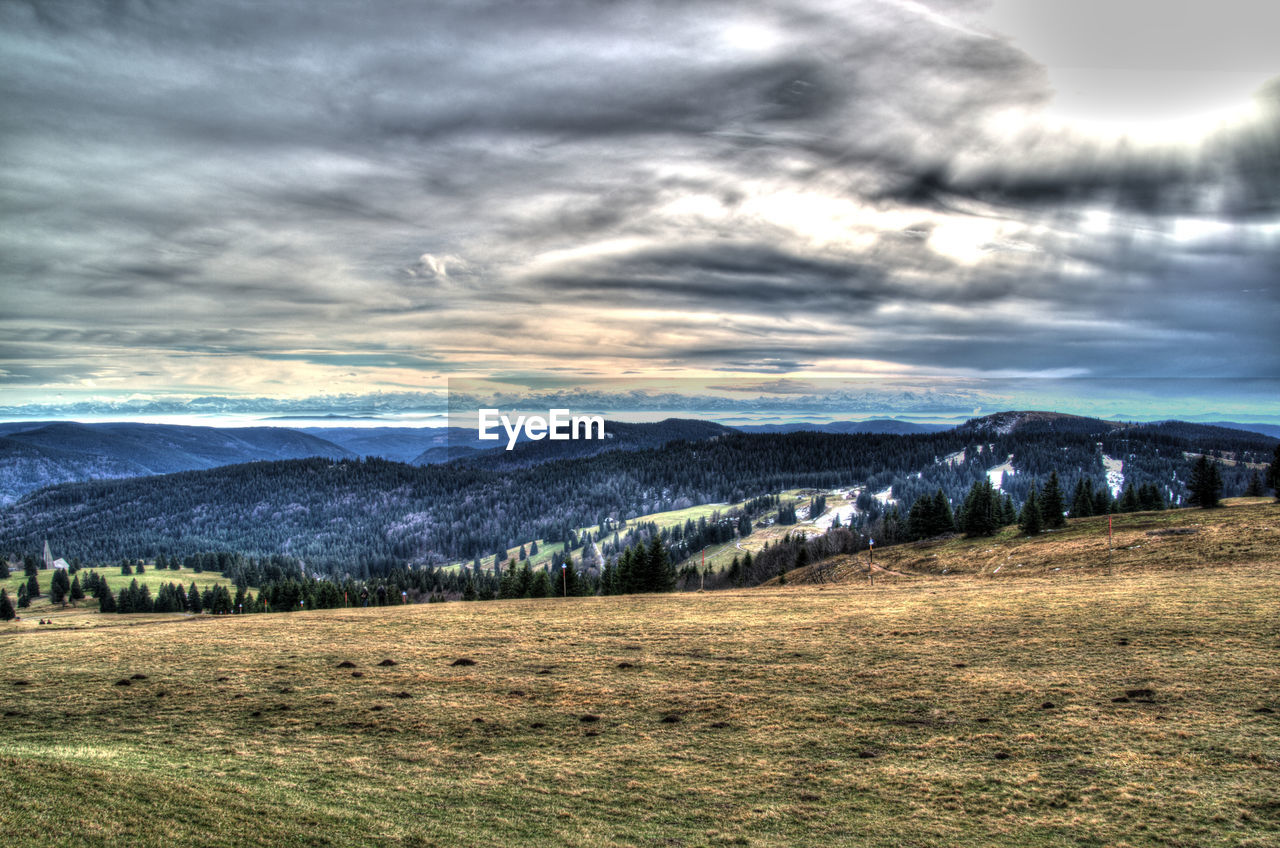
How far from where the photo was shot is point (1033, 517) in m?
78.1

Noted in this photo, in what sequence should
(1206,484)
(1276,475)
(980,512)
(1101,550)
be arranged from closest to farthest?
(1101,550) → (1206,484) → (1276,475) → (980,512)

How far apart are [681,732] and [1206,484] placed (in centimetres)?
8390

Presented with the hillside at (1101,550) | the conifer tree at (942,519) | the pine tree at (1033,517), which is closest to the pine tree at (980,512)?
the hillside at (1101,550)

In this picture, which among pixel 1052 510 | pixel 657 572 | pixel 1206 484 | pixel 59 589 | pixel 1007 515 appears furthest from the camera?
pixel 59 589

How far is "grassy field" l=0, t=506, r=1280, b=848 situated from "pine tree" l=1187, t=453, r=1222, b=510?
50.3m

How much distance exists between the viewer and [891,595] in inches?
1767

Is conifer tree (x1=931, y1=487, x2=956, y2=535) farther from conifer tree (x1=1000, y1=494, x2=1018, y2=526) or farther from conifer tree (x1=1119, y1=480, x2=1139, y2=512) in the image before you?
conifer tree (x1=1119, y1=480, x2=1139, y2=512)

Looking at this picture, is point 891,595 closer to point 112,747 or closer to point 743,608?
point 743,608

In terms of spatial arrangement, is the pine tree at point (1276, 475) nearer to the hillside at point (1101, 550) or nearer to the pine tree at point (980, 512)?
the hillside at point (1101, 550)

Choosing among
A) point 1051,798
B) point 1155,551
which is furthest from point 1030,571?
point 1051,798

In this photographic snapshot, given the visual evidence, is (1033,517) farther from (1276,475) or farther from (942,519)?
(1276,475)

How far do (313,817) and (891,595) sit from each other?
39.6 metres

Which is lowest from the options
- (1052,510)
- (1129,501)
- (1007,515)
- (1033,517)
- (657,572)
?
(657,572)

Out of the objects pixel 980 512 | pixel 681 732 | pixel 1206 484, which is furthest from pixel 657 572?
pixel 1206 484
